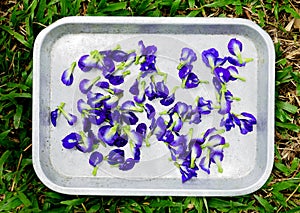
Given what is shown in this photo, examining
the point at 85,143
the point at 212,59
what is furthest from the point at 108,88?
the point at 212,59

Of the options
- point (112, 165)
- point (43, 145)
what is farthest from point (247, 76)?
point (43, 145)

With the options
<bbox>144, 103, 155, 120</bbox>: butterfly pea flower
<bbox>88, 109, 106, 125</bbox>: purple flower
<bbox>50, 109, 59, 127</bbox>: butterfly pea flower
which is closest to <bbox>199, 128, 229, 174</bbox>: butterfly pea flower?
<bbox>144, 103, 155, 120</bbox>: butterfly pea flower

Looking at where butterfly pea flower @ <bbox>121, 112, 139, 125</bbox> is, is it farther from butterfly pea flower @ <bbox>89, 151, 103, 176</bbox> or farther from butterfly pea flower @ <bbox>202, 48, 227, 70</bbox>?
butterfly pea flower @ <bbox>202, 48, 227, 70</bbox>

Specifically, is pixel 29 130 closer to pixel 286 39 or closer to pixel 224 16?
pixel 224 16

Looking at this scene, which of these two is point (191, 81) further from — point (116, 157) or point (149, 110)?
point (116, 157)

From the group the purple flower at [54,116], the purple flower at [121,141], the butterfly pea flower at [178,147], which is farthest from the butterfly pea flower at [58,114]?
the butterfly pea flower at [178,147]

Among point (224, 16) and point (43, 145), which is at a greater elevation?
point (224, 16)

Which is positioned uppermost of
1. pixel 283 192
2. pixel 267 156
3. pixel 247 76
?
pixel 247 76
